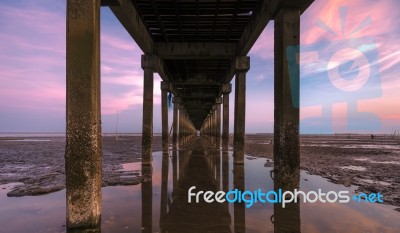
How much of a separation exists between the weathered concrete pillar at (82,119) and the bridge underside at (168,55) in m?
0.01

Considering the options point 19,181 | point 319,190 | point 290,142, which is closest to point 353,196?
point 319,190

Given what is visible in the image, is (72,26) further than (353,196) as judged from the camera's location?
No

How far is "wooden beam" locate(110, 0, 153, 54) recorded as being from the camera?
798 centimetres

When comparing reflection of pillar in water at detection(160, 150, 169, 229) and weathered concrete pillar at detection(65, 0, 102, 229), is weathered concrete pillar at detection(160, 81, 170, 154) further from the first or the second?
weathered concrete pillar at detection(65, 0, 102, 229)

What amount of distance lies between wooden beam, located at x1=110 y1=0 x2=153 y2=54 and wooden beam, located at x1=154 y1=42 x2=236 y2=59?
3.99 ft

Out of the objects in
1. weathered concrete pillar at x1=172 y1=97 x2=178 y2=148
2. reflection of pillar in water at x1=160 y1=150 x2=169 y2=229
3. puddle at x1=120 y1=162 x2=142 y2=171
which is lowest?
puddle at x1=120 y1=162 x2=142 y2=171

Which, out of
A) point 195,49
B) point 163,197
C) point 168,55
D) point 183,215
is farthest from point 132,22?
point 183,215

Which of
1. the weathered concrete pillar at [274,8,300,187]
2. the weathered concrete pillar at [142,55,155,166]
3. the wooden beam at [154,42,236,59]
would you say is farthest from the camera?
the wooden beam at [154,42,236,59]

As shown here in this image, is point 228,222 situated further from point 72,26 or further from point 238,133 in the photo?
point 238,133

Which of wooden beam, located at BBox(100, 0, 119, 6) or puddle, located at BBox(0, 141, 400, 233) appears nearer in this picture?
puddle, located at BBox(0, 141, 400, 233)

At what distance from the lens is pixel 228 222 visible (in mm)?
4477

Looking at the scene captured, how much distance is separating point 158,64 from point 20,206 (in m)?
9.19

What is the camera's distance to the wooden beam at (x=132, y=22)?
26.2ft

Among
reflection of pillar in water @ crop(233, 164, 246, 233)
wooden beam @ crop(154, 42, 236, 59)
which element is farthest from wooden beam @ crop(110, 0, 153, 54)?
reflection of pillar in water @ crop(233, 164, 246, 233)
